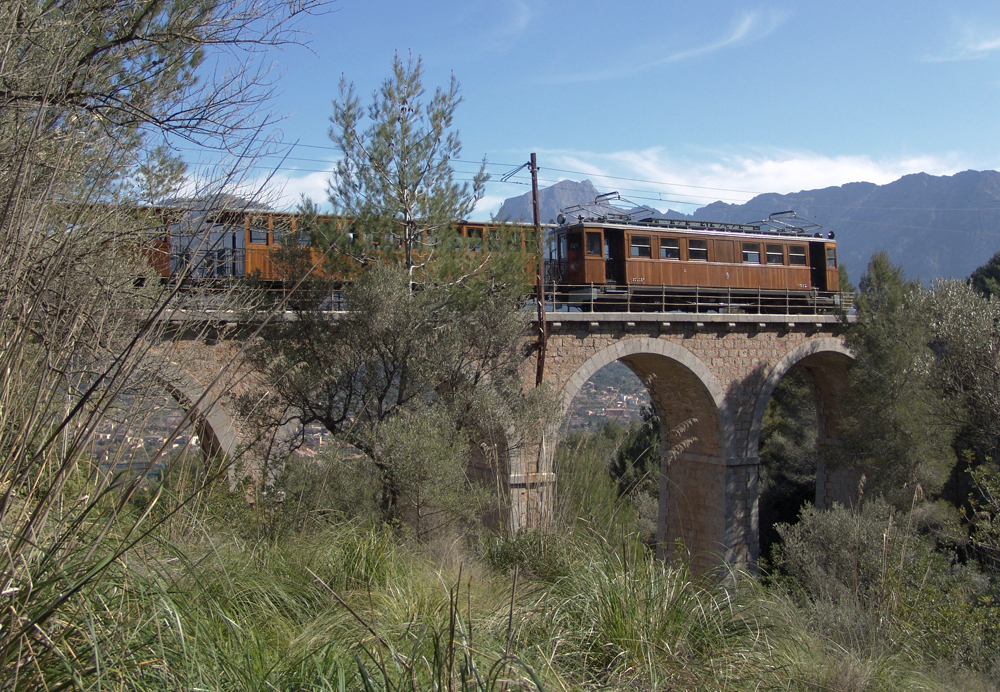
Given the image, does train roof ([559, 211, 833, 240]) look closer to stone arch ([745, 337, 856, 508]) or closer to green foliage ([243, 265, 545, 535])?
stone arch ([745, 337, 856, 508])

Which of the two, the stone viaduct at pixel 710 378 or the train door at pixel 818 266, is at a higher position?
the train door at pixel 818 266

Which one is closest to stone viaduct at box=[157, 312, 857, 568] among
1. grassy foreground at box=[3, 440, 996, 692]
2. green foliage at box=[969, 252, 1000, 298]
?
grassy foreground at box=[3, 440, 996, 692]

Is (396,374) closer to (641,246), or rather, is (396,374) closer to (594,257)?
(594,257)

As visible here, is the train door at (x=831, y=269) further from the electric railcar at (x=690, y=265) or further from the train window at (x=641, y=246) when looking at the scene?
the train window at (x=641, y=246)

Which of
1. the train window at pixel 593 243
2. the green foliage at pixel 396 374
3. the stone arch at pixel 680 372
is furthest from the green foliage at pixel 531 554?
the train window at pixel 593 243

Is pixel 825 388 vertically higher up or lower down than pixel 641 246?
lower down

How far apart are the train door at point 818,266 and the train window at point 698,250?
3.77 meters

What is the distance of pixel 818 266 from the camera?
18047 mm

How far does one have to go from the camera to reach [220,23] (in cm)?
507

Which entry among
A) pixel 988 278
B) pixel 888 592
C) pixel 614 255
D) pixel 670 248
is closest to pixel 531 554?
pixel 888 592

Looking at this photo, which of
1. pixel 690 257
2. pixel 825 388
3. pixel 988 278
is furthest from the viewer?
pixel 988 278

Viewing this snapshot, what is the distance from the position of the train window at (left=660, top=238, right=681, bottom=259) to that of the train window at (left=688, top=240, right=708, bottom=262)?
1.02ft

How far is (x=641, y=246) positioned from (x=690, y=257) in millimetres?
1313

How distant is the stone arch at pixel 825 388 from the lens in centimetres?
1602
